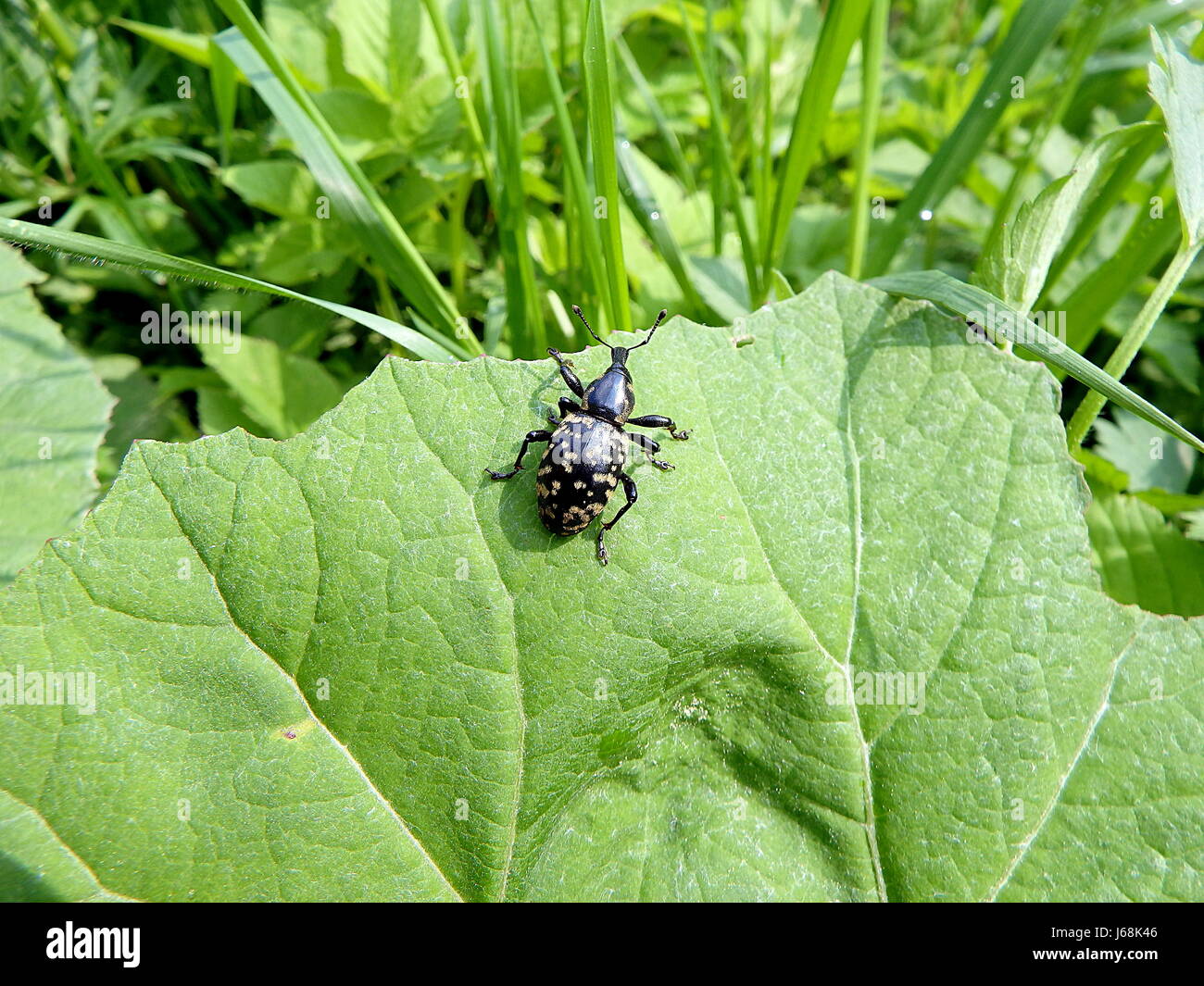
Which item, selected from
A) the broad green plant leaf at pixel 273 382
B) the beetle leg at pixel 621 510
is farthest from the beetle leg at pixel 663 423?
the broad green plant leaf at pixel 273 382

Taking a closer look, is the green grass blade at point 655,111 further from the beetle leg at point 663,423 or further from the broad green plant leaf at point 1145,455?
the broad green plant leaf at point 1145,455

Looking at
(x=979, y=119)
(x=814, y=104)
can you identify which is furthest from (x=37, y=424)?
(x=979, y=119)

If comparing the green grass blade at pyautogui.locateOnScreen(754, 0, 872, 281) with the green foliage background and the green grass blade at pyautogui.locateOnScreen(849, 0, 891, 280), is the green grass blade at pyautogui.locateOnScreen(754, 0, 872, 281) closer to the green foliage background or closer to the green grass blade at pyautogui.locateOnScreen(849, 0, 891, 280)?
the green grass blade at pyautogui.locateOnScreen(849, 0, 891, 280)

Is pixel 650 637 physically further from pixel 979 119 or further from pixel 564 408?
pixel 979 119

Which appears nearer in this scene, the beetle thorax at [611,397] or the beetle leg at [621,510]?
the beetle leg at [621,510]

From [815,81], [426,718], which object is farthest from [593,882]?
[815,81]
